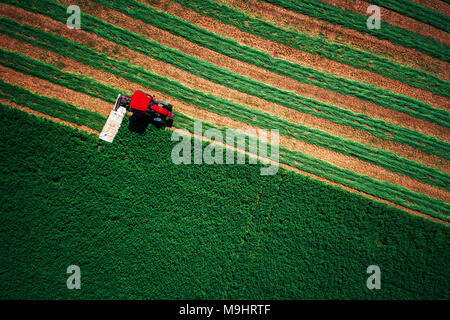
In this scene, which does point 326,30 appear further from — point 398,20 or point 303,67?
point 398,20

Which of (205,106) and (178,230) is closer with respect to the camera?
(178,230)

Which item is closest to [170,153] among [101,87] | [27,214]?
[101,87]

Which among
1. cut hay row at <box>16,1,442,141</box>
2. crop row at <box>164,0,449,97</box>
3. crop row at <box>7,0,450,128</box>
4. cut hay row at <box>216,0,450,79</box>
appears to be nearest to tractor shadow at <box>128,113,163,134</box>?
cut hay row at <box>16,1,442,141</box>

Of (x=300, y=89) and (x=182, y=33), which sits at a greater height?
(x=182, y=33)

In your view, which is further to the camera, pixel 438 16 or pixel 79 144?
pixel 438 16

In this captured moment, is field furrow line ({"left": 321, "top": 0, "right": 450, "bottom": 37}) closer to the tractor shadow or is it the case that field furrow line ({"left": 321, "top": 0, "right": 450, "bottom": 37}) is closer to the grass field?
the grass field

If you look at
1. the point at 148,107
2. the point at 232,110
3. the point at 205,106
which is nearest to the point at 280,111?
the point at 232,110

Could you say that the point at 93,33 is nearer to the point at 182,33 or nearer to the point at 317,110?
the point at 182,33
